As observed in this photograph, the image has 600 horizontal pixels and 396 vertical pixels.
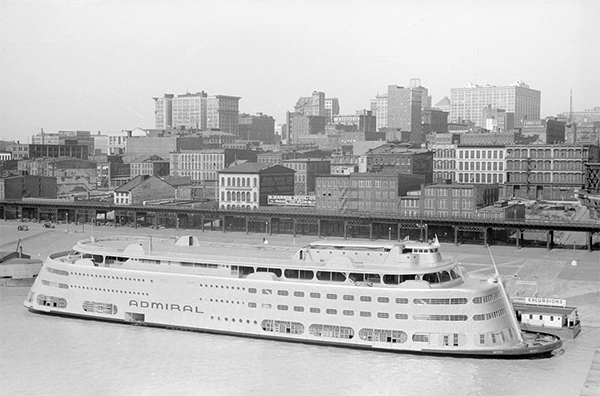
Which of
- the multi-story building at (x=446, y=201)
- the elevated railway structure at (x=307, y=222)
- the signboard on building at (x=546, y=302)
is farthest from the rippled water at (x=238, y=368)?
the multi-story building at (x=446, y=201)

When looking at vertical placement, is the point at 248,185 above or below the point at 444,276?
above

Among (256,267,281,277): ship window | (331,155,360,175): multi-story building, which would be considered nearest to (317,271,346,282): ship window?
(256,267,281,277): ship window

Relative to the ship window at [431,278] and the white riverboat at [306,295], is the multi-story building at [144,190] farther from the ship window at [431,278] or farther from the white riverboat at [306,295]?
the ship window at [431,278]

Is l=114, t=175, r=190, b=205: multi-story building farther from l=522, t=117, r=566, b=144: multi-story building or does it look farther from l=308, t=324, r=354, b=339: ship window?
l=522, t=117, r=566, b=144: multi-story building

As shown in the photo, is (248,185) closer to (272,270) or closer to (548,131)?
(272,270)

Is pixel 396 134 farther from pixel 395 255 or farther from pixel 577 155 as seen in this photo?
pixel 395 255

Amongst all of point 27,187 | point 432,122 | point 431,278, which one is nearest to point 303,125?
point 432,122
